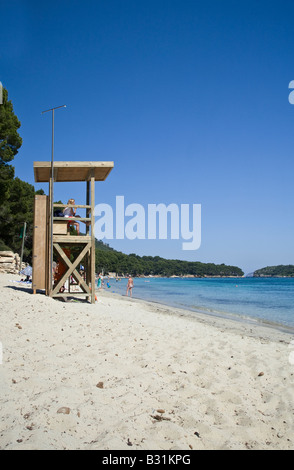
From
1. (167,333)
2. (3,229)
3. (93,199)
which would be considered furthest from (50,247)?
(3,229)

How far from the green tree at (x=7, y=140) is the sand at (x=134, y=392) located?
63.2ft

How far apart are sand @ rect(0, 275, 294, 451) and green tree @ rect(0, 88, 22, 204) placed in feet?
63.2

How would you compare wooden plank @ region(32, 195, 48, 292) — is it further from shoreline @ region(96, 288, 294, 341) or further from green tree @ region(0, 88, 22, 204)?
green tree @ region(0, 88, 22, 204)

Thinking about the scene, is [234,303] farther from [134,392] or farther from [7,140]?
[134,392]

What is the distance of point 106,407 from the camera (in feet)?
11.3

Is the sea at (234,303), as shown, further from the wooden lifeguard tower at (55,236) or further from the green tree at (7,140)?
the green tree at (7,140)

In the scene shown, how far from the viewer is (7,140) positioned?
2373cm

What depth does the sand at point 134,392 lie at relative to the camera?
9.75ft

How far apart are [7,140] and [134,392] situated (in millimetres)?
23567

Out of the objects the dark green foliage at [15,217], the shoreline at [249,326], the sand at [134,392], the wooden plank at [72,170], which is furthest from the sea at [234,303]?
the dark green foliage at [15,217]

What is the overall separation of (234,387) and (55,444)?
8.40ft

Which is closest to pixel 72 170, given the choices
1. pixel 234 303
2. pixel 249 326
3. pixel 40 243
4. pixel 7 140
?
pixel 40 243
